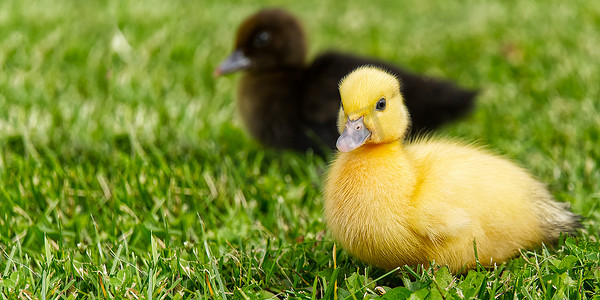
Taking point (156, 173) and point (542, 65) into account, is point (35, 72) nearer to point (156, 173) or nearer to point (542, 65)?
point (156, 173)

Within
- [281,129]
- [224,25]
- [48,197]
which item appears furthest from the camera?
[224,25]

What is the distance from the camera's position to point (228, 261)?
8.20ft

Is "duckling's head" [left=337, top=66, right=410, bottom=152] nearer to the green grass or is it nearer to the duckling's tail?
the green grass

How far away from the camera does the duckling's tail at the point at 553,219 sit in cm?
241

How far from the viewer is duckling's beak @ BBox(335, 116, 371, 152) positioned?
86.0 inches

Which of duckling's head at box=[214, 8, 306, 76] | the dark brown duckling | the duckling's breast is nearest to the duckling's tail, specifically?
the duckling's breast

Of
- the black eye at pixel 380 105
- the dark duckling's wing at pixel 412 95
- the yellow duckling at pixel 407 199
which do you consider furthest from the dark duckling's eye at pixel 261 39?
the black eye at pixel 380 105

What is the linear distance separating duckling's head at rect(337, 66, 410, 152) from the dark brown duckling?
1.39 m

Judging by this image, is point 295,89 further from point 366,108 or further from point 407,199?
point 407,199

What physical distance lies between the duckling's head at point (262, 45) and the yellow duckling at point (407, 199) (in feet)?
6.82

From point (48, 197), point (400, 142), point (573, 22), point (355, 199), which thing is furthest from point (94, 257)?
point (573, 22)

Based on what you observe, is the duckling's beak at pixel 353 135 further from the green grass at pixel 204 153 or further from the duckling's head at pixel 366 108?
the green grass at pixel 204 153

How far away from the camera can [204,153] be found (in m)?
3.92

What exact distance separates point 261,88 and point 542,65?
2.75 metres
